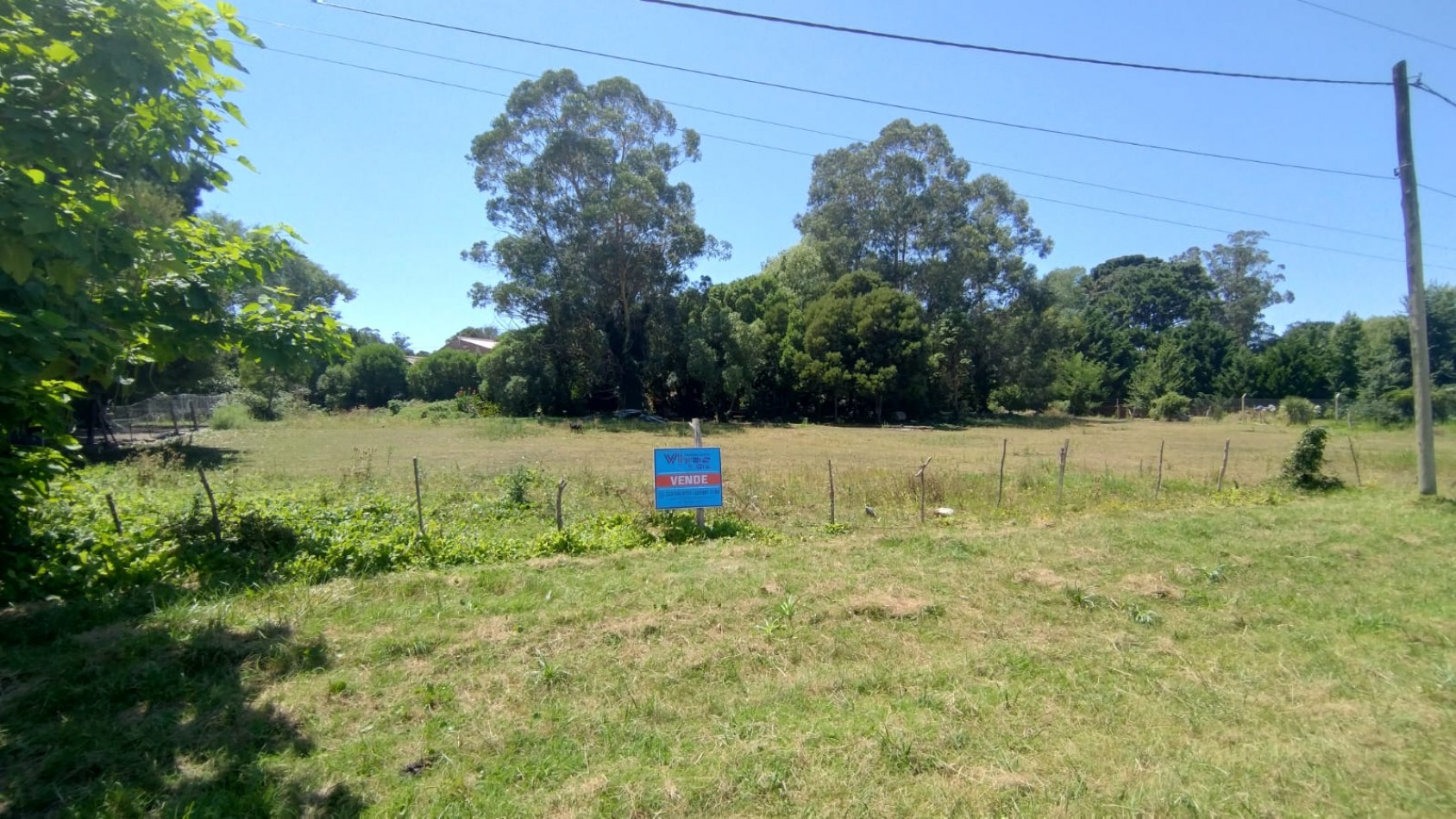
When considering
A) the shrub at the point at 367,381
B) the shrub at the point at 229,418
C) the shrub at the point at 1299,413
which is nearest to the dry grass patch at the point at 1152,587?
the shrub at the point at 229,418

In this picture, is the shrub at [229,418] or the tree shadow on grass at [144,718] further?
the shrub at [229,418]

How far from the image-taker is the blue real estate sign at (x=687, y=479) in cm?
907

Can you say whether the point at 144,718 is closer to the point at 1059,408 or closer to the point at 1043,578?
the point at 1043,578

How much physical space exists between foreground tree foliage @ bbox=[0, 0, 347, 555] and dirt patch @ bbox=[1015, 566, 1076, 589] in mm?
7127

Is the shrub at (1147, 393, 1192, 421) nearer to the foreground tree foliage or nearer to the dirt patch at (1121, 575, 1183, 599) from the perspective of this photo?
the dirt patch at (1121, 575, 1183, 599)

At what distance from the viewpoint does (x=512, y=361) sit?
38.4 meters

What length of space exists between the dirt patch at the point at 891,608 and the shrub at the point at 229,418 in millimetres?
35770

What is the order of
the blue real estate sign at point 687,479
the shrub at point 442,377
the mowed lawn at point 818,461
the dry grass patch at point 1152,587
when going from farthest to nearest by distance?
the shrub at point 442,377 → the mowed lawn at point 818,461 → the blue real estate sign at point 687,479 → the dry grass patch at point 1152,587

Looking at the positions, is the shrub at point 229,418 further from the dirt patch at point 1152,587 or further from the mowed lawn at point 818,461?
the dirt patch at point 1152,587

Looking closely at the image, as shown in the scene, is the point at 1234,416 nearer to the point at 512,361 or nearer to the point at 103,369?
the point at 512,361

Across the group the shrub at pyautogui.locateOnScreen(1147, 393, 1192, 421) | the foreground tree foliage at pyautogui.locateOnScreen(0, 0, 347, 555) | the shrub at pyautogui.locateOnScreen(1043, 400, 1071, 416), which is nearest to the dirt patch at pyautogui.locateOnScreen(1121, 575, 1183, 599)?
the foreground tree foliage at pyautogui.locateOnScreen(0, 0, 347, 555)

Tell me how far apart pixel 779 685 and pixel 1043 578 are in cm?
390

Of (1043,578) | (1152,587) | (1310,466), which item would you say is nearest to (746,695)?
(1043,578)

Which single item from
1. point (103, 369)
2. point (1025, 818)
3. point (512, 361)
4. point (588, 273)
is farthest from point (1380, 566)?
point (512, 361)
